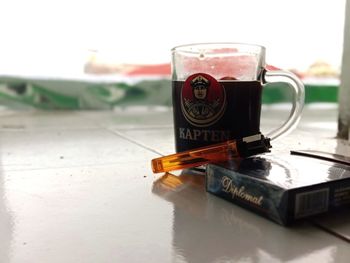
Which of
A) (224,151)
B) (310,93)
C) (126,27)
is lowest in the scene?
(310,93)

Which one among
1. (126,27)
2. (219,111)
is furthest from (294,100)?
(126,27)

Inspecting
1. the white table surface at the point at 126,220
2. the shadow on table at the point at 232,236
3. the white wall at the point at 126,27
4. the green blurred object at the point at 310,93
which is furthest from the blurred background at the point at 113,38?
the shadow on table at the point at 232,236

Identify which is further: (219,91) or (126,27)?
(126,27)

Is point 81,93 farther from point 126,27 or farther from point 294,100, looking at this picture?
point 294,100

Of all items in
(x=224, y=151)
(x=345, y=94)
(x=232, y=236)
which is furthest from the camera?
(x=345, y=94)

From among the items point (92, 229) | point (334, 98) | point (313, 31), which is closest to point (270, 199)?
point (92, 229)

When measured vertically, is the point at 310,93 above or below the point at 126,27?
below
